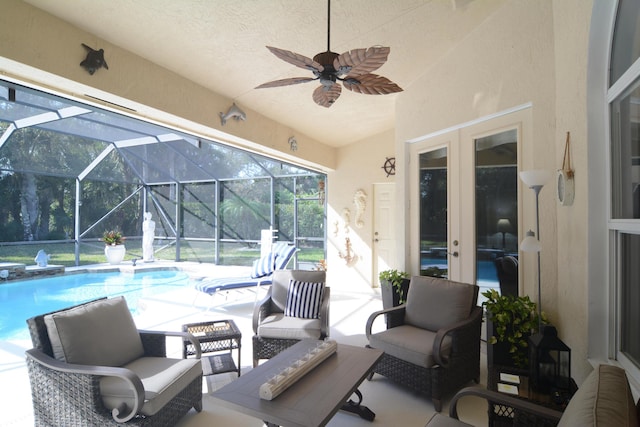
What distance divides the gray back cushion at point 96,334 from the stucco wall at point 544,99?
3.10m

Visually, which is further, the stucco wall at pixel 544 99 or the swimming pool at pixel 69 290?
the swimming pool at pixel 69 290

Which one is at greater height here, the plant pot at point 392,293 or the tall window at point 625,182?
the tall window at point 625,182

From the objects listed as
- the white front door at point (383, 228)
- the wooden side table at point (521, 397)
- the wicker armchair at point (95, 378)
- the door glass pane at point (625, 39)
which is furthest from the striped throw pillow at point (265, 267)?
the door glass pane at point (625, 39)

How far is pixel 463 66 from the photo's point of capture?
398 cm

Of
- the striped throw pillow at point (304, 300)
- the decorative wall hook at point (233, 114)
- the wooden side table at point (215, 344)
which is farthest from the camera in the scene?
the decorative wall hook at point (233, 114)

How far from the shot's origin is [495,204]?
12.1 feet

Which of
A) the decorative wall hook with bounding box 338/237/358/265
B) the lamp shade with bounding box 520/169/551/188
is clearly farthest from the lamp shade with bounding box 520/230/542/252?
the decorative wall hook with bounding box 338/237/358/265

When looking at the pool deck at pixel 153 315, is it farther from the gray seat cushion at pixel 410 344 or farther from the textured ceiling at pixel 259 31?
the textured ceiling at pixel 259 31

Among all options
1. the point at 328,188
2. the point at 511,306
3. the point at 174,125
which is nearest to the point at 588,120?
the point at 511,306

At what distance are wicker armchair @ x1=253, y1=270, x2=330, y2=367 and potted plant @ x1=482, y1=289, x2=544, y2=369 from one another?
1479mm

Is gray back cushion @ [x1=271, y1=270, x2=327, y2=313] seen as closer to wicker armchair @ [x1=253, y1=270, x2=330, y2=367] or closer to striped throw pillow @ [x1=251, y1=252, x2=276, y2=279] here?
wicker armchair @ [x1=253, y1=270, x2=330, y2=367]

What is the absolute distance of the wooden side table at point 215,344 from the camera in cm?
288

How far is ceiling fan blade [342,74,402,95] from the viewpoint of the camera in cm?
253

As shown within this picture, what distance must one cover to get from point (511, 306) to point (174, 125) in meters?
3.92
